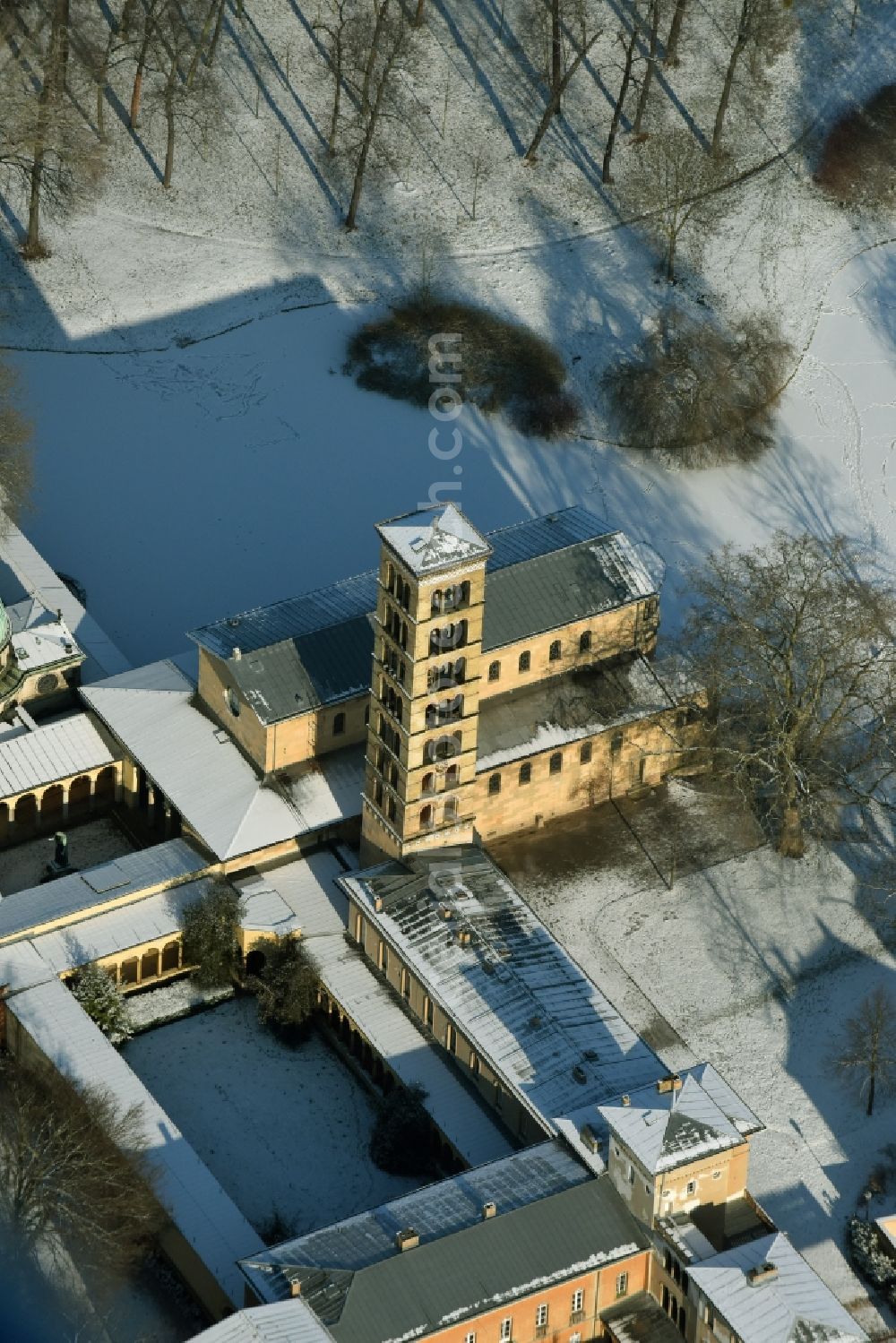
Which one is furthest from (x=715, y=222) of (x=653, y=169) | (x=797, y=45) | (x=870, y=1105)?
(x=870, y=1105)

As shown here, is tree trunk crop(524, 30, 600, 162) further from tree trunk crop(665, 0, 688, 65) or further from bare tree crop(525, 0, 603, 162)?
tree trunk crop(665, 0, 688, 65)

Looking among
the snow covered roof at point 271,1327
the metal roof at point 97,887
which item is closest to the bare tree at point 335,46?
the metal roof at point 97,887

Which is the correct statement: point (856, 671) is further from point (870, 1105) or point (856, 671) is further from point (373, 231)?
point (373, 231)

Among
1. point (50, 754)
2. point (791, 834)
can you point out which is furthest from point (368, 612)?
point (791, 834)

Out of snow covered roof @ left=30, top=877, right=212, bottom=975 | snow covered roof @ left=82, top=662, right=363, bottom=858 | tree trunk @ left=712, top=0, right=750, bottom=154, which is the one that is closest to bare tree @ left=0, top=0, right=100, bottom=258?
tree trunk @ left=712, top=0, right=750, bottom=154

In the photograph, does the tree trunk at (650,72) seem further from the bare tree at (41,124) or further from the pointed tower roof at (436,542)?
the pointed tower roof at (436,542)

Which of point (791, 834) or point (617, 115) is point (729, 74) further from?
point (791, 834)

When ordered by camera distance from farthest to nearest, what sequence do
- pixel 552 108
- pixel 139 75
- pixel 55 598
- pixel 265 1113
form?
pixel 552 108, pixel 139 75, pixel 55 598, pixel 265 1113
